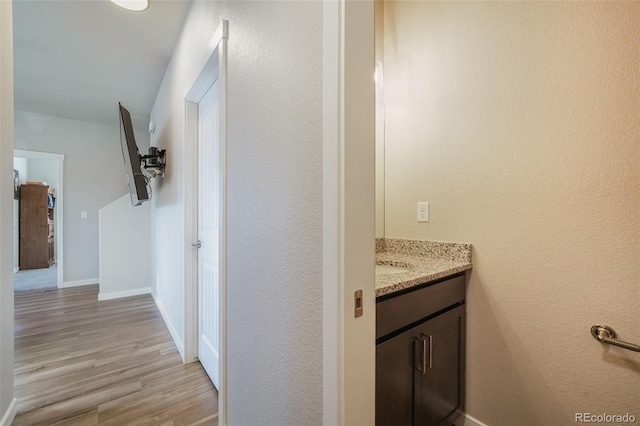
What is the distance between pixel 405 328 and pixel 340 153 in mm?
760

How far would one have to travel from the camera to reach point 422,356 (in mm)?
1089

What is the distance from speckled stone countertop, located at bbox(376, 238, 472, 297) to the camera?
1.01m

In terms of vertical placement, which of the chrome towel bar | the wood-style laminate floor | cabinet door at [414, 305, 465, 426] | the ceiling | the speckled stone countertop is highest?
the ceiling

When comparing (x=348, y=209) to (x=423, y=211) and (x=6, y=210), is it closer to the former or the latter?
(x=423, y=211)

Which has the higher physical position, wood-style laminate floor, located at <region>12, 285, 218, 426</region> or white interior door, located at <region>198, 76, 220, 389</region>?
white interior door, located at <region>198, 76, 220, 389</region>

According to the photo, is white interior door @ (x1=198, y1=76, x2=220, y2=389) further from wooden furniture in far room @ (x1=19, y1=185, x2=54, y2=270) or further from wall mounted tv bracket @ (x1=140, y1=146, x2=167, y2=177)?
wooden furniture in far room @ (x1=19, y1=185, x2=54, y2=270)

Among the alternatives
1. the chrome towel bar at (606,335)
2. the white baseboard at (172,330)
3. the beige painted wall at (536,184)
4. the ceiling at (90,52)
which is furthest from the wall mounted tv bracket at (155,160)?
the chrome towel bar at (606,335)

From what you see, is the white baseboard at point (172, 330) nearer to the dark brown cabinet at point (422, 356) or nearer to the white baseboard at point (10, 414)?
the white baseboard at point (10, 414)

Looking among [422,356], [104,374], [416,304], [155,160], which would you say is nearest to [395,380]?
[422,356]

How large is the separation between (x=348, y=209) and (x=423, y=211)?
1061 mm

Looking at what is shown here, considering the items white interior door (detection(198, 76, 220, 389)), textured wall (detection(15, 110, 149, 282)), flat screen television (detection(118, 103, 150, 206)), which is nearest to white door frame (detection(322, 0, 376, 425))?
white interior door (detection(198, 76, 220, 389))

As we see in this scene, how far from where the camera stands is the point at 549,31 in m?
1.11

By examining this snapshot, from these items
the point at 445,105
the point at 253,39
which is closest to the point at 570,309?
the point at 445,105

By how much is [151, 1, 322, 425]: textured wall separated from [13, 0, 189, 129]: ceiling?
3.21ft
